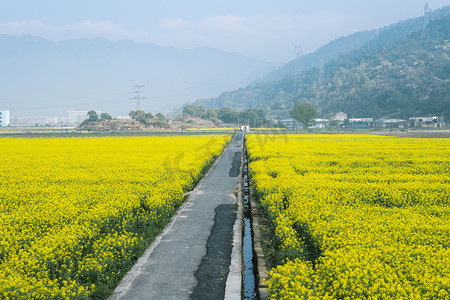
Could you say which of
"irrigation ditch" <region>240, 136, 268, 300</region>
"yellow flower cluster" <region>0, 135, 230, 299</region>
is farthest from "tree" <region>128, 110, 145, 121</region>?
"irrigation ditch" <region>240, 136, 268, 300</region>

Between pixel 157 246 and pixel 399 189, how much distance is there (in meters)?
8.28

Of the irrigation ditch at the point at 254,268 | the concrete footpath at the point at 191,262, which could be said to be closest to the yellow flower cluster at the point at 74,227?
the concrete footpath at the point at 191,262

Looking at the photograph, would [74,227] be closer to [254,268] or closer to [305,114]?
[254,268]

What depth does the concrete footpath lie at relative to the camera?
23.0 feet

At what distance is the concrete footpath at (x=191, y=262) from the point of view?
7015 mm

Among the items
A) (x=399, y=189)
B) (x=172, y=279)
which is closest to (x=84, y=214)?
(x=172, y=279)

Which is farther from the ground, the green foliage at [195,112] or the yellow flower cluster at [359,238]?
the green foliage at [195,112]

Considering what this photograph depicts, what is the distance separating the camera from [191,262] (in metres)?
8.41

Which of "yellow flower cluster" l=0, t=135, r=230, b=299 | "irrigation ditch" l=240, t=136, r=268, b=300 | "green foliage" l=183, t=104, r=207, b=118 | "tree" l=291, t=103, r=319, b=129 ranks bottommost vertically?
"irrigation ditch" l=240, t=136, r=268, b=300

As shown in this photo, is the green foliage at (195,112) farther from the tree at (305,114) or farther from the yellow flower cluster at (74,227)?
the yellow flower cluster at (74,227)

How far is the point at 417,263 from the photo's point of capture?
5.71m

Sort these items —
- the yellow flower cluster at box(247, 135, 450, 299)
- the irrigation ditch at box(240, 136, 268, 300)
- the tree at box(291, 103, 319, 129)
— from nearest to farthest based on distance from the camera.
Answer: the yellow flower cluster at box(247, 135, 450, 299) → the irrigation ditch at box(240, 136, 268, 300) → the tree at box(291, 103, 319, 129)

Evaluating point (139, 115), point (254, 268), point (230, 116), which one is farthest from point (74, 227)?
point (230, 116)

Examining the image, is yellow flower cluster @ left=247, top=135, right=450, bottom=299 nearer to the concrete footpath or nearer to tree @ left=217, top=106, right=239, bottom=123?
the concrete footpath
